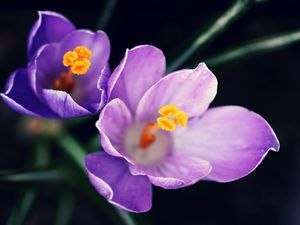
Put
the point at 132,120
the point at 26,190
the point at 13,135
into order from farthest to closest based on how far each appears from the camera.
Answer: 1. the point at 13,135
2. the point at 26,190
3. the point at 132,120

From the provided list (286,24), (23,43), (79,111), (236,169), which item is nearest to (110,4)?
(79,111)

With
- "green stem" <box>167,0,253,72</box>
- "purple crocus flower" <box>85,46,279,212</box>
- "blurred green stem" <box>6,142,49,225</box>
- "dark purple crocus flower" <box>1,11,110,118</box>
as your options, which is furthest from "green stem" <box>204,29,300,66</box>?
"blurred green stem" <box>6,142,49,225</box>

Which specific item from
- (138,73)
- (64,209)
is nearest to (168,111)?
(138,73)

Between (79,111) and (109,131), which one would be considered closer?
(79,111)

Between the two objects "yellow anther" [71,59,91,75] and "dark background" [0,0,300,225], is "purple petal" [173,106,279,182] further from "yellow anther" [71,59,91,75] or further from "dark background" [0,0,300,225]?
"dark background" [0,0,300,225]

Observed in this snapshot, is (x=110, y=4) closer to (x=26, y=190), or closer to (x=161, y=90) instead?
(x=161, y=90)

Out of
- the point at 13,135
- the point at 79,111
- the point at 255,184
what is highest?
the point at 79,111

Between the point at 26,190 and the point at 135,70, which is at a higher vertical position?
the point at 135,70

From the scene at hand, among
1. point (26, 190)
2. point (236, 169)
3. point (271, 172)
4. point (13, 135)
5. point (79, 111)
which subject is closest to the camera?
point (79, 111)
